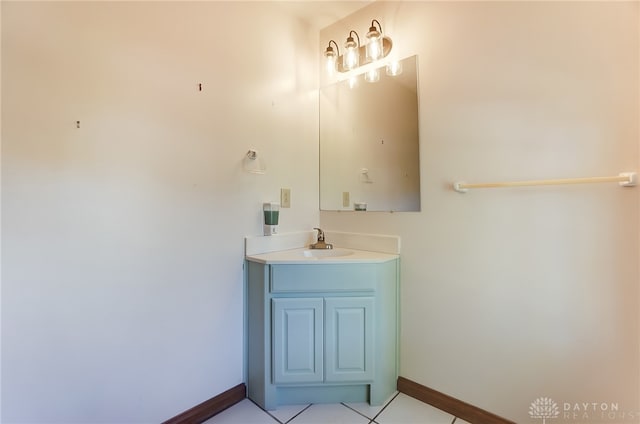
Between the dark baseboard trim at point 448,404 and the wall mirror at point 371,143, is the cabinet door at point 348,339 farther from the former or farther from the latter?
the wall mirror at point 371,143

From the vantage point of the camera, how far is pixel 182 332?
1.49 meters

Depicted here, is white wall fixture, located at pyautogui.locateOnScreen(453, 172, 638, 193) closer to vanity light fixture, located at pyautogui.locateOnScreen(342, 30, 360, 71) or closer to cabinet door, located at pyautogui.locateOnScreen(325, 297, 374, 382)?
cabinet door, located at pyautogui.locateOnScreen(325, 297, 374, 382)

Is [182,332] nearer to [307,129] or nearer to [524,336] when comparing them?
[307,129]

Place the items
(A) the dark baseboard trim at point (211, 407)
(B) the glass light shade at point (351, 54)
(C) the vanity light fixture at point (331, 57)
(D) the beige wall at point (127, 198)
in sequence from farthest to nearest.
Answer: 1. (C) the vanity light fixture at point (331, 57)
2. (B) the glass light shade at point (351, 54)
3. (A) the dark baseboard trim at point (211, 407)
4. (D) the beige wall at point (127, 198)

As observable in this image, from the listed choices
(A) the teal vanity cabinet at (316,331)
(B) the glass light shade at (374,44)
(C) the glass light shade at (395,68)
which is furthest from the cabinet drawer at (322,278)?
(B) the glass light shade at (374,44)

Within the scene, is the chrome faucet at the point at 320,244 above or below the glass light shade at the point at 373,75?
below

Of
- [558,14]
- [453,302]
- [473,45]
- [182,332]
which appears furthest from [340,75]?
[182,332]

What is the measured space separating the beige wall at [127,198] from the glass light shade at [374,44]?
2.13 feet

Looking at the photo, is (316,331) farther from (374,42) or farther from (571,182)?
(374,42)

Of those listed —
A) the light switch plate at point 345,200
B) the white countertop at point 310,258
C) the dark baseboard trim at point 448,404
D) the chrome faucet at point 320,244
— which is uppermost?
the light switch plate at point 345,200

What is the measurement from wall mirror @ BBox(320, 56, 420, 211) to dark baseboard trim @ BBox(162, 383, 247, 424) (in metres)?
1.32

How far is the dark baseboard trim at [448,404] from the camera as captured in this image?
4.89 feet

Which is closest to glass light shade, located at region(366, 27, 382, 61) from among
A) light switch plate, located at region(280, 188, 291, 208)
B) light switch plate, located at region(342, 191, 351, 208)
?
light switch plate, located at region(342, 191, 351, 208)

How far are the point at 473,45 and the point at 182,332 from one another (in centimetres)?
215
